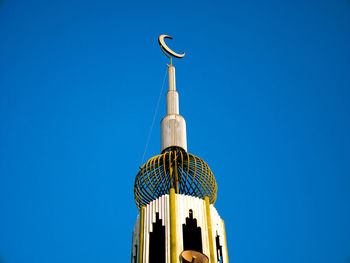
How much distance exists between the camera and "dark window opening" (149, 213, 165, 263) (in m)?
39.6

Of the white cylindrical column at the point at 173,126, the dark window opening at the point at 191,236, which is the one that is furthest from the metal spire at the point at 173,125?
the dark window opening at the point at 191,236

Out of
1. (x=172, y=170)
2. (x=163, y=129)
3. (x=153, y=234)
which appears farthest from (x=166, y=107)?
(x=153, y=234)

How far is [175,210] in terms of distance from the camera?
126 feet

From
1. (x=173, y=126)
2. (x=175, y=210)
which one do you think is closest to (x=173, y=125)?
(x=173, y=126)

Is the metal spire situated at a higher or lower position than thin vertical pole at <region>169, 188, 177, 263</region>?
higher

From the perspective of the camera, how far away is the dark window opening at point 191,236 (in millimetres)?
40062

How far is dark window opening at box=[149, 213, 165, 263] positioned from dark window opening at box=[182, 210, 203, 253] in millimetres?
1593

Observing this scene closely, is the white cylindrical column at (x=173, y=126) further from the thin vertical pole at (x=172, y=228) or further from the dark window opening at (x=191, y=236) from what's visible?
the dark window opening at (x=191, y=236)

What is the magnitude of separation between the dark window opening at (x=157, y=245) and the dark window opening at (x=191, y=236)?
1.59 meters

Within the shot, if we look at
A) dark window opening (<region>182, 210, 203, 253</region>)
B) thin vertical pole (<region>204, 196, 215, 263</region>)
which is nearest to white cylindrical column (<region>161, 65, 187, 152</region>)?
thin vertical pole (<region>204, 196, 215, 263</region>)

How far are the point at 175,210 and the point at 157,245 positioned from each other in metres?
3.59

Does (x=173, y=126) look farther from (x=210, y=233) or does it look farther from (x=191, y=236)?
(x=210, y=233)

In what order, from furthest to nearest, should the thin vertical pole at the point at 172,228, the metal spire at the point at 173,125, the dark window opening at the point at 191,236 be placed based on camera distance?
the metal spire at the point at 173,125
the dark window opening at the point at 191,236
the thin vertical pole at the point at 172,228

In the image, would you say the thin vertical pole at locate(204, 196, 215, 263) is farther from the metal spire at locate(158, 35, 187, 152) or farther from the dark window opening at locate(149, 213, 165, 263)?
the metal spire at locate(158, 35, 187, 152)
